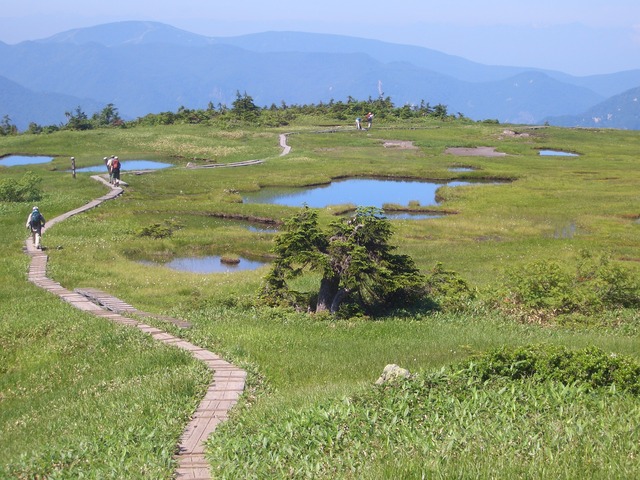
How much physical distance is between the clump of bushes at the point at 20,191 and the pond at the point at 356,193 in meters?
13.8

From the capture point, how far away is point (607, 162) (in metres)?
73.1

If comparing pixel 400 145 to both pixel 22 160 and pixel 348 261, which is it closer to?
pixel 22 160

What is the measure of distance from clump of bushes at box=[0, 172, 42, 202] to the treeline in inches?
1945

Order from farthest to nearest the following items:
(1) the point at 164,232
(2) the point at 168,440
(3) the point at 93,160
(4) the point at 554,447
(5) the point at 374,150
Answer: (5) the point at 374,150
(3) the point at 93,160
(1) the point at 164,232
(2) the point at 168,440
(4) the point at 554,447

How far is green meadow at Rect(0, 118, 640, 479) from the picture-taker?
8.78 meters

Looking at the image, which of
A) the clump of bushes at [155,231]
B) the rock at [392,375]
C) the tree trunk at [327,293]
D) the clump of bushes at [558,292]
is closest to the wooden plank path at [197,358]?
the rock at [392,375]

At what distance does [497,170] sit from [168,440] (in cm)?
6024

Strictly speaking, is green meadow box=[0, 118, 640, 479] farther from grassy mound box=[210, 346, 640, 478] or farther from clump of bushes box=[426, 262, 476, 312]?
clump of bushes box=[426, 262, 476, 312]

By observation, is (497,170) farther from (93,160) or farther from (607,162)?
(93,160)

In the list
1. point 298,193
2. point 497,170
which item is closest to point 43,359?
point 298,193

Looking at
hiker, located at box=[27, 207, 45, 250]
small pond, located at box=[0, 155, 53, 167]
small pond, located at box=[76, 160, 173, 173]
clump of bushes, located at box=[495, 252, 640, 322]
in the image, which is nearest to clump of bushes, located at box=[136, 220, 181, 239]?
hiker, located at box=[27, 207, 45, 250]

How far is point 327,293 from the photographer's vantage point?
2105 centimetres

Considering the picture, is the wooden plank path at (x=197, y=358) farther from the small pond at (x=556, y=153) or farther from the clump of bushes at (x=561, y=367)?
the small pond at (x=556, y=153)

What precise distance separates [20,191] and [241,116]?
59.1 m
